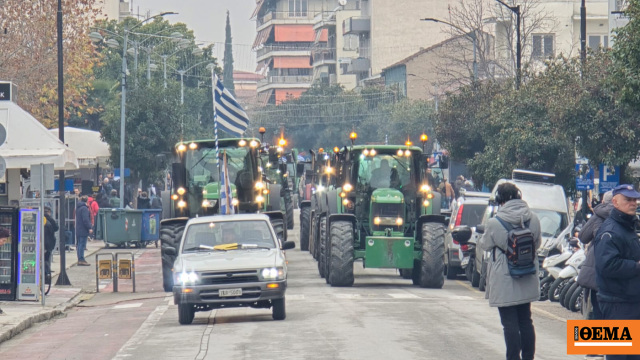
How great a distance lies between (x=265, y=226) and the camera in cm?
1953

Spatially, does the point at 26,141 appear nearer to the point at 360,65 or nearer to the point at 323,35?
the point at 360,65

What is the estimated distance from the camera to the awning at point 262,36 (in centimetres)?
15975

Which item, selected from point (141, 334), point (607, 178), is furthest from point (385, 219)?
point (607, 178)

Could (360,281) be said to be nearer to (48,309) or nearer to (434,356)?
(48,309)

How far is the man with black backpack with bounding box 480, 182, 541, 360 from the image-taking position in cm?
1184

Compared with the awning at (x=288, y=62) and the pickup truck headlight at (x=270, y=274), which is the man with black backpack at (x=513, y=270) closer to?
the pickup truck headlight at (x=270, y=274)

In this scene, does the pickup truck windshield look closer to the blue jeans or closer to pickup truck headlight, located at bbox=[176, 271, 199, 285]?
pickup truck headlight, located at bbox=[176, 271, 199, 285]

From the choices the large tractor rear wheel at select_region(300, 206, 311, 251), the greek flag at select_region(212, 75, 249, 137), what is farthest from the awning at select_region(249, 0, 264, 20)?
the greek flag at select_region(212, 75, 249, 137)

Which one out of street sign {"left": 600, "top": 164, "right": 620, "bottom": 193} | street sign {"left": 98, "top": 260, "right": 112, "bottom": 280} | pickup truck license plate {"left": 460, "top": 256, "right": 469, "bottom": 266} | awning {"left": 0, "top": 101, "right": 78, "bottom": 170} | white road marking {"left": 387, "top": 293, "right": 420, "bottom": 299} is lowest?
white road marking {"left": 387, "top": 293, "right": 420, "bottom": 299}

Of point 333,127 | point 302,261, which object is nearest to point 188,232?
point 302,261

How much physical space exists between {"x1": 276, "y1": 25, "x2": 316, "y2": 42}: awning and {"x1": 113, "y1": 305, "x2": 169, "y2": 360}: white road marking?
135m

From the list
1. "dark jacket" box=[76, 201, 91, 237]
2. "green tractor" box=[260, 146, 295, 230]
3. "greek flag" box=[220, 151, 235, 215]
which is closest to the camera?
"greek flag" box=[220, 151, 235, 215]

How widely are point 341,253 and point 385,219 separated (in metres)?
1.38

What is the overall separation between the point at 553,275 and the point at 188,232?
6.97m
